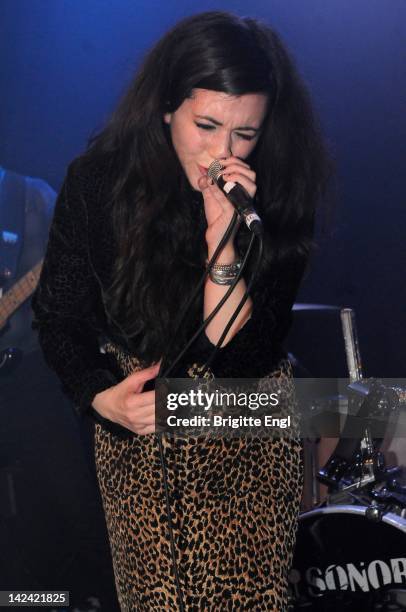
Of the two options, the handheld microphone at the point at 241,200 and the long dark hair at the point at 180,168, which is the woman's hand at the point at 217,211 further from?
the long dark hair at the point at 180,168

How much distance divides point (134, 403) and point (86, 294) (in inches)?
12.0

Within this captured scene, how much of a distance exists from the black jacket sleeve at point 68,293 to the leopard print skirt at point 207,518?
12 centimetres

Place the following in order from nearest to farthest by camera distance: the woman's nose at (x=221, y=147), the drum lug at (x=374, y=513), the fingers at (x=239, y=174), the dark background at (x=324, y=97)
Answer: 1. the fingers at (x=239, y=174)
2. the woman's nose at (x=221, y=147)
3. the drum lug at (x=374, y=513)
4. the dark background at (x=324, y=97)

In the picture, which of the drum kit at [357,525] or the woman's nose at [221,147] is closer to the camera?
the woman's nose at [221,147]

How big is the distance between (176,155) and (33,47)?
1.58 meters

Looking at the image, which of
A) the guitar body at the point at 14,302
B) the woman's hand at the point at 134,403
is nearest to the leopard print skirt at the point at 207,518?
the woman's hand at the point at 134,403

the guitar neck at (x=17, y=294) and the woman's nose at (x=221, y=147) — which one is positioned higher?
the woman's nose at (x=221, y=147)

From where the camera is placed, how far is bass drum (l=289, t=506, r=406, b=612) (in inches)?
76.3

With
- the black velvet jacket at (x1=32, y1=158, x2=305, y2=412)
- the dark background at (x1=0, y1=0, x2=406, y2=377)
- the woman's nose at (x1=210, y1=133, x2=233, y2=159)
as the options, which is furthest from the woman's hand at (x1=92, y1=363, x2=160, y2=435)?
the dark background at (x1=0, y1=0, x2=406, y2=377)

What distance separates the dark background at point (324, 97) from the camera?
271 centimetres

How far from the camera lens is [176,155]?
4.94 ft

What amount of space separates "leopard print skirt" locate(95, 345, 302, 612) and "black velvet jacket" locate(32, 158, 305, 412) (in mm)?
113

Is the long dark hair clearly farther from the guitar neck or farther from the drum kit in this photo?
the guitar neck

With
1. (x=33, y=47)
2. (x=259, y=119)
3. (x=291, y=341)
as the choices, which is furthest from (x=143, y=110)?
(x=33, y=47)
